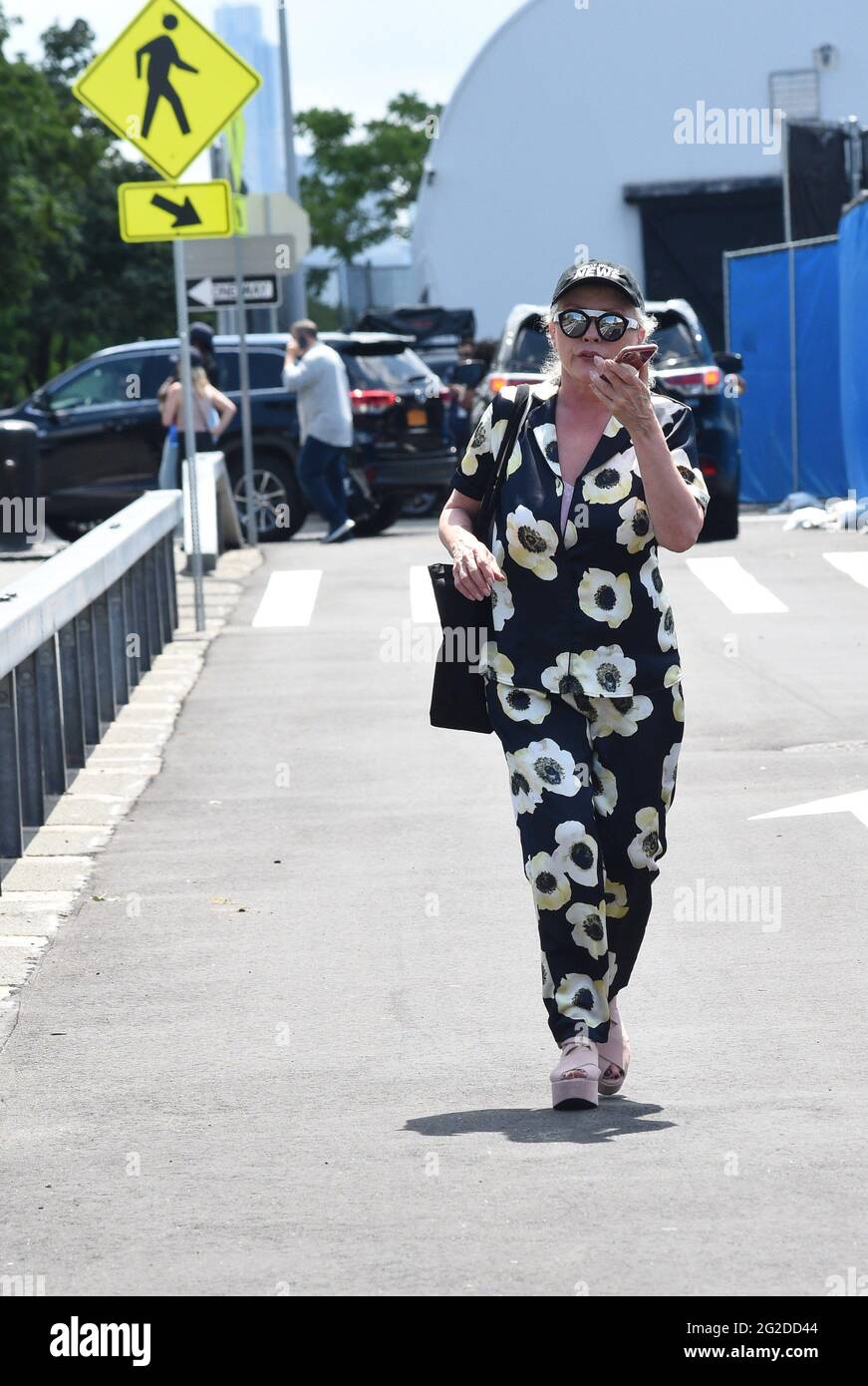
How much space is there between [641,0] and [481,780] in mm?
40194

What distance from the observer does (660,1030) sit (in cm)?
607

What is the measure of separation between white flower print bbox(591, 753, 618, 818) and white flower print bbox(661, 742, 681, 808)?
11 centimetres

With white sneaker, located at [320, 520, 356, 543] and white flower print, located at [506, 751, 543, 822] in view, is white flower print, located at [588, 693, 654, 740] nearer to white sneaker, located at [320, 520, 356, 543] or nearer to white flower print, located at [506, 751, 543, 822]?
white flower print, located at [506, 751, 543, 822]

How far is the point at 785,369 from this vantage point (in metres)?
24.7

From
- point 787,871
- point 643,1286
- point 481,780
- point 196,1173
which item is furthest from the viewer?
point 481,780

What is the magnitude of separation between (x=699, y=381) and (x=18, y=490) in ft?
20.6

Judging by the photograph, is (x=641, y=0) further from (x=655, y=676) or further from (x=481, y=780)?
(x=655, y=676)

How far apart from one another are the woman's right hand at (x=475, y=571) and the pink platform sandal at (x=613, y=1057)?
959mm

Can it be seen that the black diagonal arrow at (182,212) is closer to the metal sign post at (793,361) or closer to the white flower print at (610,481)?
the white flower print at (610,481)

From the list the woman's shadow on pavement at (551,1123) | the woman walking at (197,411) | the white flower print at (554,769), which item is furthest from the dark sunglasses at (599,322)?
the woman walking at (197,411)

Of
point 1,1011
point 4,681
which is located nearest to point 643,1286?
point 1,1011

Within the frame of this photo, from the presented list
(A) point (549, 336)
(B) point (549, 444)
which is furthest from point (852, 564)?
(B) point (549, 444)

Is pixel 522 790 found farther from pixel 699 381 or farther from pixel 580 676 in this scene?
pixel 699 381

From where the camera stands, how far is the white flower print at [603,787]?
17.8 ft
